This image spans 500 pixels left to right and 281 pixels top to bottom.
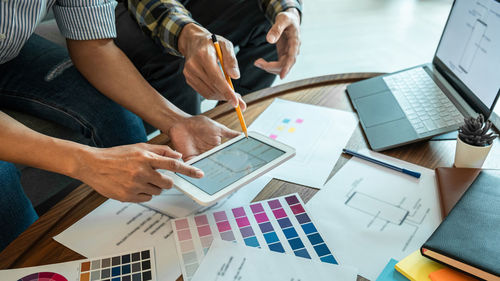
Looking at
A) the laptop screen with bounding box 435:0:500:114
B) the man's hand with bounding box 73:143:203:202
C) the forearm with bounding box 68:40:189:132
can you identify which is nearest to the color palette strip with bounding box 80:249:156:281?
the man's hand with bounding box 73:143:203:202

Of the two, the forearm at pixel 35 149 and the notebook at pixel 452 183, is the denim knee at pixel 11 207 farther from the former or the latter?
the notebook at pixel 452 183

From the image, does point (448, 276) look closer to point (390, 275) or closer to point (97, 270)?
point (390, 275)

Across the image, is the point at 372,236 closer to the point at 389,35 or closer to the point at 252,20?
the point at 252,20

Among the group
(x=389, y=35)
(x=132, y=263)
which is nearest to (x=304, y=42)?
(x=389, y=35)

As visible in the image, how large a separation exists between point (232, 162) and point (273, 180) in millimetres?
91

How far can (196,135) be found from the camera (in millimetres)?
853

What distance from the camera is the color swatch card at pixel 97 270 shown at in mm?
577

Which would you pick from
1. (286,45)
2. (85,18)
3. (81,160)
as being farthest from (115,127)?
(286,45)

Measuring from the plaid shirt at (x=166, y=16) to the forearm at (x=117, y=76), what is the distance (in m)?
0.12

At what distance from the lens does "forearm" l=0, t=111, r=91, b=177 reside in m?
0.70

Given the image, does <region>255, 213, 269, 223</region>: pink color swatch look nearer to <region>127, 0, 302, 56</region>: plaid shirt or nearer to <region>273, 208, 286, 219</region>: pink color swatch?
<region>273, 208, 286, 219</region>: pink color swatch

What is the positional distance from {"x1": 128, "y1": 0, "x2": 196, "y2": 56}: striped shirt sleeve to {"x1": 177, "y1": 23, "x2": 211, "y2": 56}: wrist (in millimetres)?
18

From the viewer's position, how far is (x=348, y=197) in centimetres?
71

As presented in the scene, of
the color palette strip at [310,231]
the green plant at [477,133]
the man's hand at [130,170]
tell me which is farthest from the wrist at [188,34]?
the green plant at [477,133]
